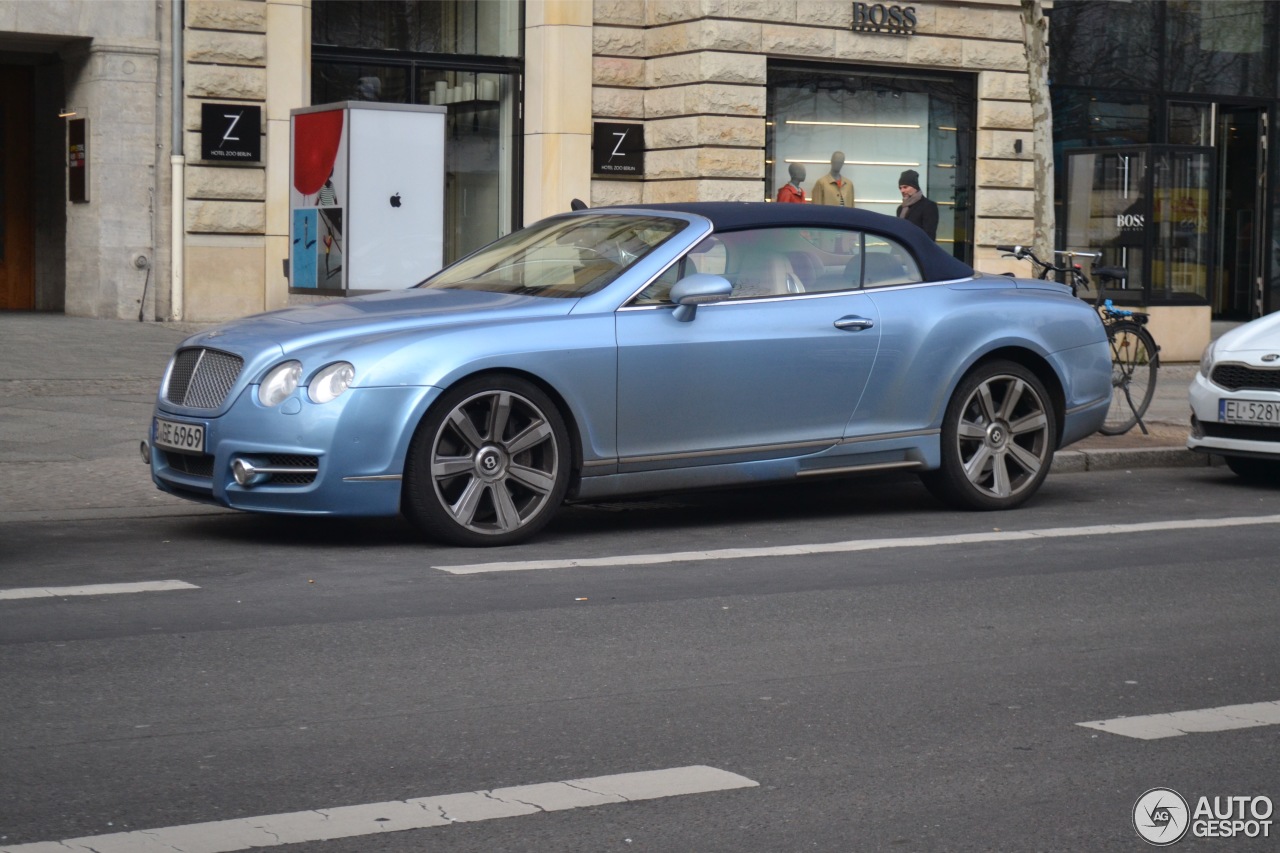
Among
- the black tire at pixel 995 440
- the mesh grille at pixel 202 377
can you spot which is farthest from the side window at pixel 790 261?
the mesh grille at pixel 202 377

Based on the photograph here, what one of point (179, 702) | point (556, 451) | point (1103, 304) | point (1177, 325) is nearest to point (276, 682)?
point (179, 702)

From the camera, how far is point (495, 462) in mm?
7965

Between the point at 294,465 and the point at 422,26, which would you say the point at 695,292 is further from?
the point at 422,26

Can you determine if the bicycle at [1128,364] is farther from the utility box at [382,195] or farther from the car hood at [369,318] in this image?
the car hood at [369,318]

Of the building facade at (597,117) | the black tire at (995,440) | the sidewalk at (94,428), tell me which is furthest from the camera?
the building facade at (597,117)

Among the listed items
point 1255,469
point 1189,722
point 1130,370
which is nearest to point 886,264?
point 1255,469

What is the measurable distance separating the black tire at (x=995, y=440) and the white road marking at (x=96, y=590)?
13.1 ft

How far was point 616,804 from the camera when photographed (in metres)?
4.25

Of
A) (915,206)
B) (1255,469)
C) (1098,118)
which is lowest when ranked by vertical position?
(1255,469)

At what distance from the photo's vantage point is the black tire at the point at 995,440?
30.5 feet

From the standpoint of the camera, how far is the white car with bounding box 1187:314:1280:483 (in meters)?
10.6

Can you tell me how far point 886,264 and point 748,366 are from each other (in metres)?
1.15

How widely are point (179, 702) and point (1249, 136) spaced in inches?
993

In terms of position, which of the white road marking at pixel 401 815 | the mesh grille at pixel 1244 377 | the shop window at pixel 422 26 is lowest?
the white road marking at pixel 401 815
